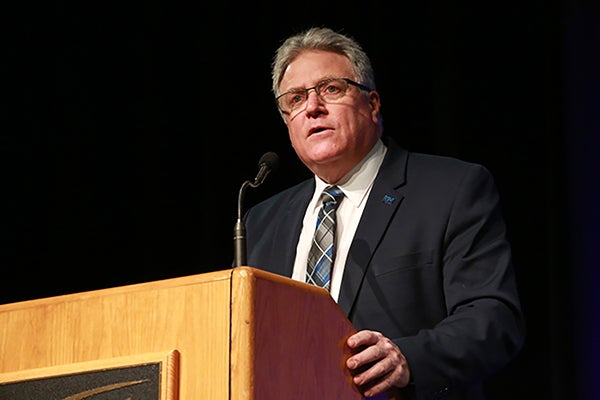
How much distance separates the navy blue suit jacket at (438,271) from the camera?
2.17 meters

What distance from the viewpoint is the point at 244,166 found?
4465 millimetres

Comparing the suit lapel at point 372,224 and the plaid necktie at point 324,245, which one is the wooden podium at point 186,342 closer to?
the suit lapel at point 372,224

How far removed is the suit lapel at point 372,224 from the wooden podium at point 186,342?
2.02 feet

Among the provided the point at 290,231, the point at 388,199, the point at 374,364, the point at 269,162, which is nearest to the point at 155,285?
the point at 374,364

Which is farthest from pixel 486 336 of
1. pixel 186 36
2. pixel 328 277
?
pixel 186 36

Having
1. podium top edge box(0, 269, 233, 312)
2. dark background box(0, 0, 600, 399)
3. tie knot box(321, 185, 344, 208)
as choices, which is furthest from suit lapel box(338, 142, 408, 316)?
dark background box(0, 0, 600, 399)

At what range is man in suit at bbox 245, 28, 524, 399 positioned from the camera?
2107mm

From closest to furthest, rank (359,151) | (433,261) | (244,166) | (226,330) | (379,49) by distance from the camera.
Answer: (226,330) < (433,261) < (359,151) < (379,49) < (244,166)

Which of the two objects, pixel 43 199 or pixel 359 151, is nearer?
pixel 359 151

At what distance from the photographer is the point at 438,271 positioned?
2.46 metres

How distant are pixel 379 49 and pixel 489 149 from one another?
0.67 metres

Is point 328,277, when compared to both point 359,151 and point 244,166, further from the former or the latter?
point 244,166

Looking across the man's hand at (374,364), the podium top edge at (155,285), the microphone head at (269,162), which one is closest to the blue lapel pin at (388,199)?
the microphone head at (269,162)

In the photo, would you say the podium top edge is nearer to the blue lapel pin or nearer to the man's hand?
the man's hand
